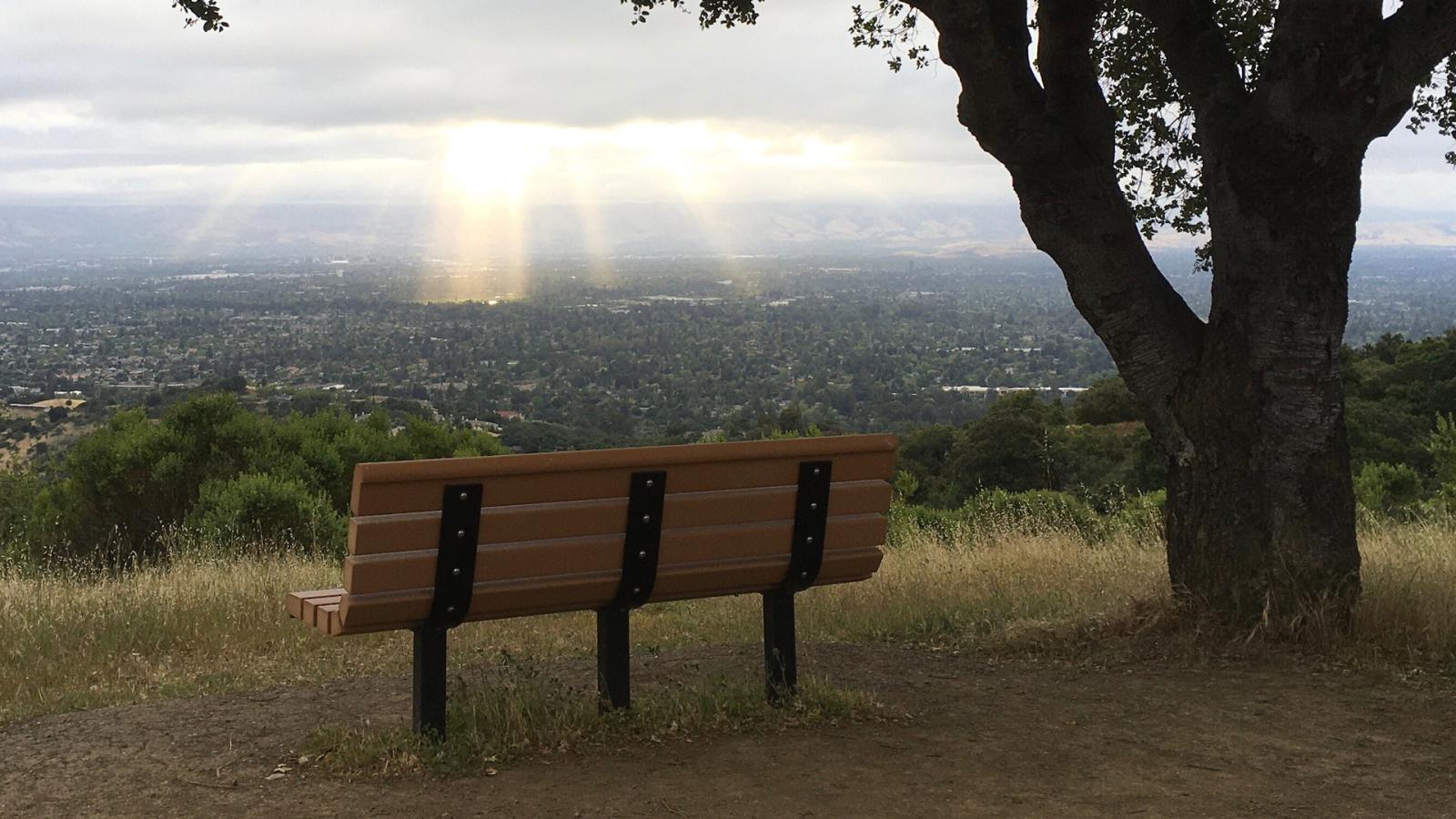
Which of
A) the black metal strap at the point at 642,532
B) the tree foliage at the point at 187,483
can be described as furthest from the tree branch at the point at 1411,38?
the tree foliage at the point at 187,483

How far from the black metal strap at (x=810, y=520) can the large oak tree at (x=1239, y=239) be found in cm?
173

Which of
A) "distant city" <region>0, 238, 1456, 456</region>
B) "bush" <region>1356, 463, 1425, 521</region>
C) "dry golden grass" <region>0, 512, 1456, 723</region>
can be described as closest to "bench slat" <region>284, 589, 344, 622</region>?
"dry golden grass" <region>0, 512, 1456, 723</region>

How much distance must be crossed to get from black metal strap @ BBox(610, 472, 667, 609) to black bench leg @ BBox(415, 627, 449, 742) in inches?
23.0

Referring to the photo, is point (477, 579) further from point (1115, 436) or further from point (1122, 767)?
point (1115, 436)

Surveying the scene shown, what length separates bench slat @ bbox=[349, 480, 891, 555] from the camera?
3830mm

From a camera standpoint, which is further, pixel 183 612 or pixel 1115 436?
pixel 1115 436

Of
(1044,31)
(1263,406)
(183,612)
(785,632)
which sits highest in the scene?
(1044,31)

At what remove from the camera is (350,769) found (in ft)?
13.3

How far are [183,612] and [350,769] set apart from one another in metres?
3.28

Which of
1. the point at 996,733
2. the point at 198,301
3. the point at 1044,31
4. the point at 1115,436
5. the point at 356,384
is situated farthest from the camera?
the point at 198,301

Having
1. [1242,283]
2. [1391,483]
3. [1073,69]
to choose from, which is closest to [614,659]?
[1242,283]

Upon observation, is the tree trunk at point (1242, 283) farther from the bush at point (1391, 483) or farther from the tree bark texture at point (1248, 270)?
the bush at point (1391, 483)

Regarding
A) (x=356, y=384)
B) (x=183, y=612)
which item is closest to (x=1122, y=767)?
(x=183, y=612)

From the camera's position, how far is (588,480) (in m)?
4.10
